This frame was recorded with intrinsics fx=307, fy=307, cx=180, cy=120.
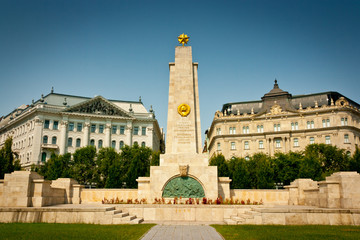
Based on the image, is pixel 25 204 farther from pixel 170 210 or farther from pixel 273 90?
pixel 273 90

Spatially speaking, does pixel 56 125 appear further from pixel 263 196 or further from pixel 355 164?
pixel 355 164

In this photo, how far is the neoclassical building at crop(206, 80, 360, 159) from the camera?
68000 mm

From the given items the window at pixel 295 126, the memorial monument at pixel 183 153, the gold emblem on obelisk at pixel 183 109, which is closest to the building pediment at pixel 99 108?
the window at pixel 295 126

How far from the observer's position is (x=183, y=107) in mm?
24172

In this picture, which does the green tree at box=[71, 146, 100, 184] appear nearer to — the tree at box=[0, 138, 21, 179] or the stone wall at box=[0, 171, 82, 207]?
the tree at box=[0, 138, 21, 179]

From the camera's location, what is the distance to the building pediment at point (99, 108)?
7294 centimetres

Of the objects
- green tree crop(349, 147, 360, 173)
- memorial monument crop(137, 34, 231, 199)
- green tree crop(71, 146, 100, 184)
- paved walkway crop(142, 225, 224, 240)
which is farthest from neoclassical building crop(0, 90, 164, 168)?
paved walkway crop(142, 225, 224, 240)

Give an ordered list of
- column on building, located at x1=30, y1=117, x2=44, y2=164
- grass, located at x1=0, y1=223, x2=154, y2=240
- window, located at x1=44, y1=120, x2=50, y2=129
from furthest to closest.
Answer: window, located at x1=44, y1=120, x2=50, y2=129 < column on building, located at x1=30, y1=117, x2=44, y2=164 < grass, located at x1=0, y1=223, x2=154, y2=240

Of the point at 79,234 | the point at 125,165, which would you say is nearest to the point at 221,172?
the point at 125,165

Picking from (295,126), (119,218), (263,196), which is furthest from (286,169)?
(119,218)

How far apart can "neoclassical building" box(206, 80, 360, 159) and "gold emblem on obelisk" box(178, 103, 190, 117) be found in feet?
166

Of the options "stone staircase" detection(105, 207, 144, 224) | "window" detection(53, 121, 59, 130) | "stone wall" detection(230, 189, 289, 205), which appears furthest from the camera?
"window" detection(53, 121, 59, 130)

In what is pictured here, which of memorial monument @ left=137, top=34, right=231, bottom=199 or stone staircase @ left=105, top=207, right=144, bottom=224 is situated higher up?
memorial monument @ left=137, top=34, right=231, bottom=199

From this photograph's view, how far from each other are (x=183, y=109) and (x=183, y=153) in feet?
11.4
